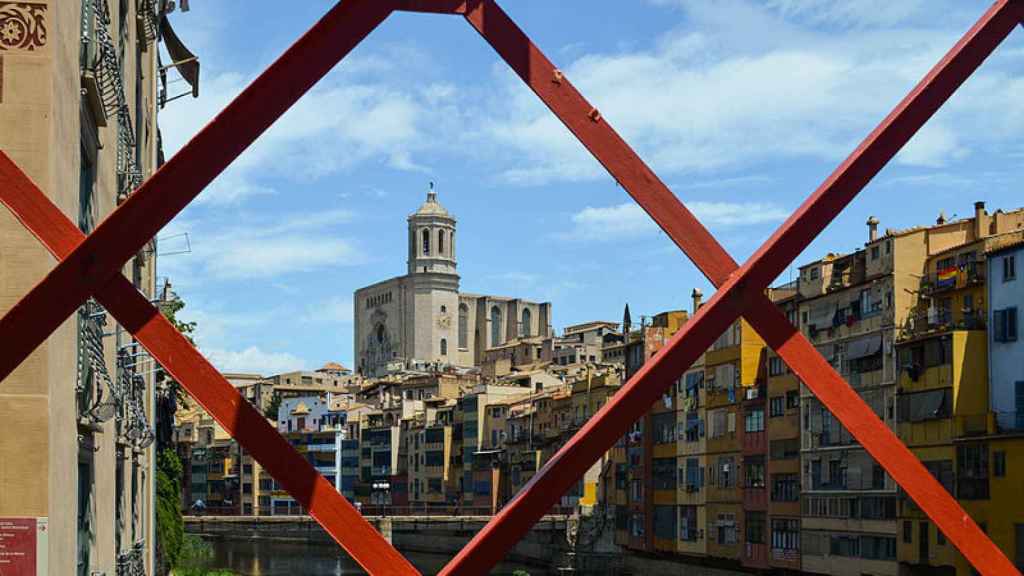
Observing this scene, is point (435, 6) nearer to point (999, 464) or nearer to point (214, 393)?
point (214, 393)

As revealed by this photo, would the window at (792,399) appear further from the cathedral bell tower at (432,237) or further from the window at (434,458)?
the cathedral bell tower at (432,237)

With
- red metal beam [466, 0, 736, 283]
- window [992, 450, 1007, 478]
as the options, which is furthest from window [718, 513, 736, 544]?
red metal beam [466, 0, 736, 283]

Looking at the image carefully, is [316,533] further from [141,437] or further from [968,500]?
[141,437]

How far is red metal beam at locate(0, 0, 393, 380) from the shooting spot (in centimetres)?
287

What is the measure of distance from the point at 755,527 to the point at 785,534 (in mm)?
2684

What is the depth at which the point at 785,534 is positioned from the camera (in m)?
54.5

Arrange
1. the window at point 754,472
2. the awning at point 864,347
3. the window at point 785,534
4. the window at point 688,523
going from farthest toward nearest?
the window at point 688,523 → the window at point 754,472 → the window at point 785,534 → the awning at point 864,347

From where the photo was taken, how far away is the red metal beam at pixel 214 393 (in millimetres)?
2877

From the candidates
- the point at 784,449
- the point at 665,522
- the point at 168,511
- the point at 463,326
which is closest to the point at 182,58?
the point at 168,511

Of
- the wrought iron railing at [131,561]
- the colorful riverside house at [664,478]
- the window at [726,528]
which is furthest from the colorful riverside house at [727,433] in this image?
the wrought iron railing at [131,561]

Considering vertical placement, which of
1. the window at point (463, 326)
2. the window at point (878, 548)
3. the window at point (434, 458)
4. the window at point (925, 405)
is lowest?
the window at point (878, 548)

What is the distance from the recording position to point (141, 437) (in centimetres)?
1780

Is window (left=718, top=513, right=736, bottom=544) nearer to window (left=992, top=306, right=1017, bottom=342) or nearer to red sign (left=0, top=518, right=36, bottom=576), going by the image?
window (left=992, top=306, right=1017, bottom=342)

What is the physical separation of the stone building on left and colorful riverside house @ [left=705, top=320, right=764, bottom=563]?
4705 cm
